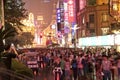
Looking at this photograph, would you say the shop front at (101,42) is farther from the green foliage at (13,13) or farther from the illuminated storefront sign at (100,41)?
the green foliage at (13,13)

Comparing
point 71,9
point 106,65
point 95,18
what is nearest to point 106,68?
point 106,65

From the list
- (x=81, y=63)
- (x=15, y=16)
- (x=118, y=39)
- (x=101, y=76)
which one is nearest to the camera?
(x=101, y=76)

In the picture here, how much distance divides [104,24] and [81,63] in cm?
7133

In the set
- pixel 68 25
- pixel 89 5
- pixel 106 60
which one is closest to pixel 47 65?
pixel 106 60

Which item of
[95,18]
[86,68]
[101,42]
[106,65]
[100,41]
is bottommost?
[101,42]

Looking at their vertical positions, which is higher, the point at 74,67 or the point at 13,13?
the point at 13,13

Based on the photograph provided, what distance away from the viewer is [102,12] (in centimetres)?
9612

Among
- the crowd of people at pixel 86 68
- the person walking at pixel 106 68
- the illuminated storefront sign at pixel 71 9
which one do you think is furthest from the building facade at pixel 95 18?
the person walking at pixel 106 68

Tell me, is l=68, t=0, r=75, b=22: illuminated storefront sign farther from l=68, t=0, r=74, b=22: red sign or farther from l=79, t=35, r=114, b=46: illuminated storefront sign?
l=79, t=35, r=114, b=46: illuminated storefront sign

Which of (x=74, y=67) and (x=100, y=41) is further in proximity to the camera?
(x=100, y=41)

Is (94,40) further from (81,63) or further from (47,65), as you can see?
(81,63)

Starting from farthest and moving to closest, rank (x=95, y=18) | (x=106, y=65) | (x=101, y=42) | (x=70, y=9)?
(x=70, y=9) → (x=95, y=18) → (x=101, y=42) → (x=106, y=65)

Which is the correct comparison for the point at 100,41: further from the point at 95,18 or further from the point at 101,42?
the point at 95,18

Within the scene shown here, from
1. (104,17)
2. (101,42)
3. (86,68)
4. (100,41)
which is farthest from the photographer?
(104,17)
